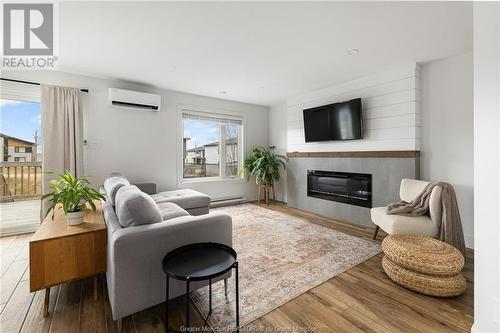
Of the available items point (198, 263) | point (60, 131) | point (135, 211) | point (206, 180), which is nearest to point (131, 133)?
point (60, 131)

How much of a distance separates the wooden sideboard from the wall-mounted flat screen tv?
354 centimetres

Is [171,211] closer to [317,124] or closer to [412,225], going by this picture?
[412,225]

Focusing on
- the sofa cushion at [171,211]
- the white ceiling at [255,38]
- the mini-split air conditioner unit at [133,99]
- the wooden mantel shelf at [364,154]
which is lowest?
the sofa cushion at [171,211]

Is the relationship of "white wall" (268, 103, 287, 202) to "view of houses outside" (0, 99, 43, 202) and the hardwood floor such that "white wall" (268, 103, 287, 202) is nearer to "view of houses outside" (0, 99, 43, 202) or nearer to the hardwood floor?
the hardwood floor

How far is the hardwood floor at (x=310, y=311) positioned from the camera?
1.49 meters

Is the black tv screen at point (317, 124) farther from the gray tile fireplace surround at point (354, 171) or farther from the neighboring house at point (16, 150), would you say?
the neighboring house at point (16, 150)

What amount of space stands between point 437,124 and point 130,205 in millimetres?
3702

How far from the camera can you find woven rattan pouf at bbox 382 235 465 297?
5.76ft

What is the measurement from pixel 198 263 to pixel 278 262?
1285mm

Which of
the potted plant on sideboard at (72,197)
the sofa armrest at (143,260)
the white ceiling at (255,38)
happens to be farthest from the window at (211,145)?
the sofa armrest at (143,260)

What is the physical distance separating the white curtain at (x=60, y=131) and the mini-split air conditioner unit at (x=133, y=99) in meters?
0.48

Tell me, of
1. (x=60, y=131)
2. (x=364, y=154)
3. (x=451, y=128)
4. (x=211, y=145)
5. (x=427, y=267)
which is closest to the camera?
(x=427, y=267)

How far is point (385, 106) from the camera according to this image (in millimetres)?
3342

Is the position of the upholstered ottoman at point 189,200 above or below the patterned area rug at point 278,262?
above
